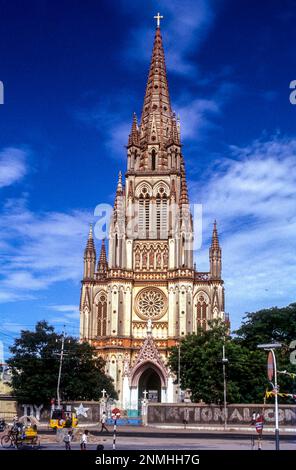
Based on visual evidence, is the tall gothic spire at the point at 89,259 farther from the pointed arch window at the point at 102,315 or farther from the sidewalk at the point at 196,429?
the sidewalk at the point at 196,429

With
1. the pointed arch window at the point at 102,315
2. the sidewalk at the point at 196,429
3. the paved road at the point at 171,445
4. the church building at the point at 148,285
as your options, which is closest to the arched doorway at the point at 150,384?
the church building at the point at 148,285

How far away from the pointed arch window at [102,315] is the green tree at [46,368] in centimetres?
1610

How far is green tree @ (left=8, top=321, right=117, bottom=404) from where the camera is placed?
176 ft

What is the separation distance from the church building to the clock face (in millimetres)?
130

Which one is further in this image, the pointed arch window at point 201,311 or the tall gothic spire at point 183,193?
the tall gothic spire at point 183,193

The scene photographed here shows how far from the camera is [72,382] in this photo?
5506cm

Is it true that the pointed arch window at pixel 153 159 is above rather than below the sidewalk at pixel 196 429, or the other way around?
above

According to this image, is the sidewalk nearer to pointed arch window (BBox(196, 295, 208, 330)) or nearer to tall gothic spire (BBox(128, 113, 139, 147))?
pointed arch window (BBox(196, 295, 208, 330))

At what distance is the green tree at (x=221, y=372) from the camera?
4975 cm

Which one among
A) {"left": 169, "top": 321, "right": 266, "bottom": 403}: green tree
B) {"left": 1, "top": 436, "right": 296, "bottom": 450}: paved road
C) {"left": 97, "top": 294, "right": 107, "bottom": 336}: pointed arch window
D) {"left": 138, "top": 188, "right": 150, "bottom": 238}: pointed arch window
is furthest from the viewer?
{"left": 138, "top": 188, "right": 150, "bottom": 238}: pointed arch window

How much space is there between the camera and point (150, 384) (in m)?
74.8

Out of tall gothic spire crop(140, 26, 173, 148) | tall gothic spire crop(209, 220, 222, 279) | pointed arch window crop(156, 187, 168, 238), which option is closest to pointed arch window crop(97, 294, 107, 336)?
pointed arch window crop(156, 187, 168, 238)
